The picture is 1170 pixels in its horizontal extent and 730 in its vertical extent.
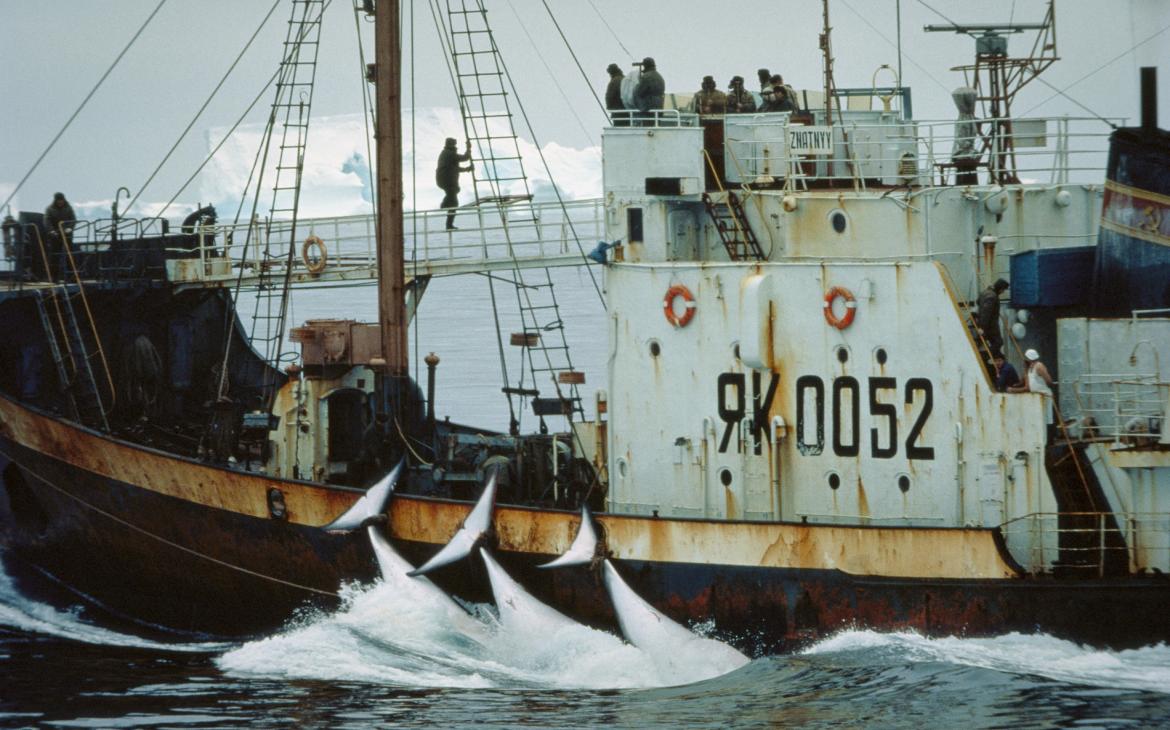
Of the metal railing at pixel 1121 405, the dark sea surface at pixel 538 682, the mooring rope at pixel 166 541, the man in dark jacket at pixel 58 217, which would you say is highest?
the man in dark jacket at pixel 58 217

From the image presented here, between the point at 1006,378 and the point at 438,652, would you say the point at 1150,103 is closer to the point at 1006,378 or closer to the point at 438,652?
the point at 1006,378

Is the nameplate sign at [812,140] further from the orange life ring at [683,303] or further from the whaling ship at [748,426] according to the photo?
the orange life ring at [683,303]

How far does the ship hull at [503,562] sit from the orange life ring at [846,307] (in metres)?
2.06

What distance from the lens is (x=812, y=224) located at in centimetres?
1716

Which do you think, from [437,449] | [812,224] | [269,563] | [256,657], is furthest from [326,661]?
[812,224]

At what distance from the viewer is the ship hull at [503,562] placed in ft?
49.2

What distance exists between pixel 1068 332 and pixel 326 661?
822cm

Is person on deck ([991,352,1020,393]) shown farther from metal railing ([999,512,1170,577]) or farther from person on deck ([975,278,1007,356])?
metal railing ([999,512,1170,577])

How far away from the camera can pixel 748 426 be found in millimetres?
16609

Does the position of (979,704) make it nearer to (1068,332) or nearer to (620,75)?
(1068,332)

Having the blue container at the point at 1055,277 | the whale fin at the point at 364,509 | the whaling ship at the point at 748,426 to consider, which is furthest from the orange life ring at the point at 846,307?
the whale fin at the point at 364,509

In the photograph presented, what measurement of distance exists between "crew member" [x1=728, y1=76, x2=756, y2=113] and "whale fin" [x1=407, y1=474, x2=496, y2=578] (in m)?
5.86

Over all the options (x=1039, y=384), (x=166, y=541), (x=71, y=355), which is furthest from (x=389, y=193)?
(x=1039, y=384)

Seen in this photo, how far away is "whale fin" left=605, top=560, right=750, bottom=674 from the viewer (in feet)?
52.1
